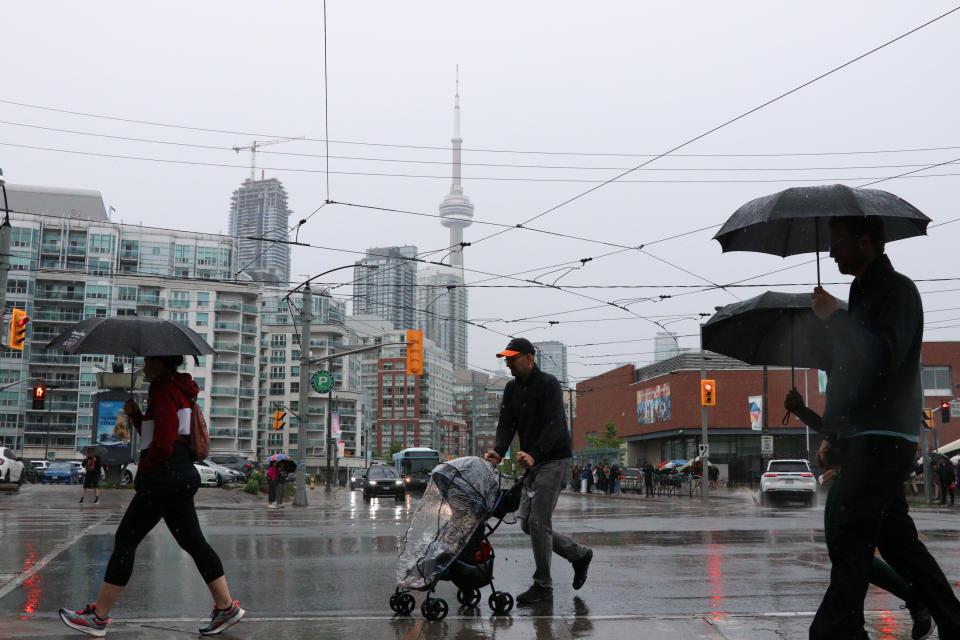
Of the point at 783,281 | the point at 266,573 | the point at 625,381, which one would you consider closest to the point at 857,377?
Result: the point at 266,573

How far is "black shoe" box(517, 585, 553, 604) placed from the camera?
6.83 m

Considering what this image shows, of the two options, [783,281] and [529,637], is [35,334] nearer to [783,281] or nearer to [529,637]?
[783,281]

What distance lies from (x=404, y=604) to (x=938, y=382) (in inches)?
2555

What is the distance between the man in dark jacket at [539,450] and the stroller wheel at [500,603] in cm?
33

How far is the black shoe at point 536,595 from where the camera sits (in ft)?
22.4

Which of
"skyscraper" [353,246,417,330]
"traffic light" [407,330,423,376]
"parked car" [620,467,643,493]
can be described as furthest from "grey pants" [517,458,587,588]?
"parked car" [620,467,643,493]

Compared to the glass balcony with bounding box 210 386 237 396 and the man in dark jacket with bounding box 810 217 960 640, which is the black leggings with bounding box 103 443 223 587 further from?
the glass balcony with bounding box 210 386 237 396

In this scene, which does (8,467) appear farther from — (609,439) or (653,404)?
(653,404)

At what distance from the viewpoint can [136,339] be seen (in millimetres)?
6129

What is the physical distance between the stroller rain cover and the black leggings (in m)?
1.30

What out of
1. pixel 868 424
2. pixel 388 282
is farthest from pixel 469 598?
pixel 388 282

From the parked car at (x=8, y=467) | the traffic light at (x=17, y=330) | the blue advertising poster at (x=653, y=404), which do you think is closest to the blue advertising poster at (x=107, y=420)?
the parked car at (x=8, y=467)

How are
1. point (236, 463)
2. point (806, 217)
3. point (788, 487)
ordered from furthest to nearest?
point (236, 463)
point (788, 487)
point (806, 217)

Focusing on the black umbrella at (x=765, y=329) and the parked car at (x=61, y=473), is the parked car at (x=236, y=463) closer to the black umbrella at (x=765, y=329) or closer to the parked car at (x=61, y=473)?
the parked car at (x=61, y=473)
